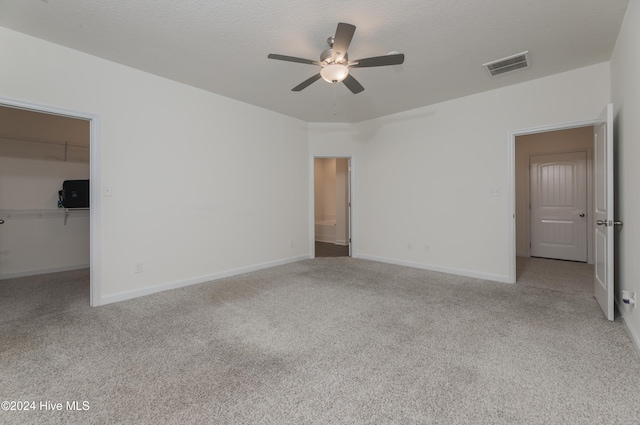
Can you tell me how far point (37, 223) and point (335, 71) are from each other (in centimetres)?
496

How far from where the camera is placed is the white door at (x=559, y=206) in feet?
16.4

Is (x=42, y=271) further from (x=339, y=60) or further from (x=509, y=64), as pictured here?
(x=509, y=64)

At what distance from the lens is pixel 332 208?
8461mm

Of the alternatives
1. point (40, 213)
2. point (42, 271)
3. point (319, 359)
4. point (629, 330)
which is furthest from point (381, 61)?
point (42, 271)

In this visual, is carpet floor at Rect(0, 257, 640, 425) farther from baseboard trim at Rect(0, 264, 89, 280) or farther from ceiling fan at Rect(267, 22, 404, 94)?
ceiling fan at Rect(267, 22, 404, 94)

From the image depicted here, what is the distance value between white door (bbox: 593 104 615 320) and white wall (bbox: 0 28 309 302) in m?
4.01

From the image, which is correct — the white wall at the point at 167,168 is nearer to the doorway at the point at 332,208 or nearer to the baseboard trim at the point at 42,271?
the doorway at the point at 332,208

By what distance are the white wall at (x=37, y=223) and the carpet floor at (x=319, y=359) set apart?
1.20 metres

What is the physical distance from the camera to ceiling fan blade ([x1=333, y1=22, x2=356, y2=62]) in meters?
2.01

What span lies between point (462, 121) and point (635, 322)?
9.67ft

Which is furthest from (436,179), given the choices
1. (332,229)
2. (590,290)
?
(332,229)

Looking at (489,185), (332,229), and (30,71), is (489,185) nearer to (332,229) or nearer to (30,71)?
(332,229)

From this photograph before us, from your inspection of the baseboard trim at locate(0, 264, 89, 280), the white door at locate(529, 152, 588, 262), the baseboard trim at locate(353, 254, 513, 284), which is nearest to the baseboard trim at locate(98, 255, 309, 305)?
the baseboard trim at locate(353, 254, 513, 284)

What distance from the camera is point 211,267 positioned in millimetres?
3979
